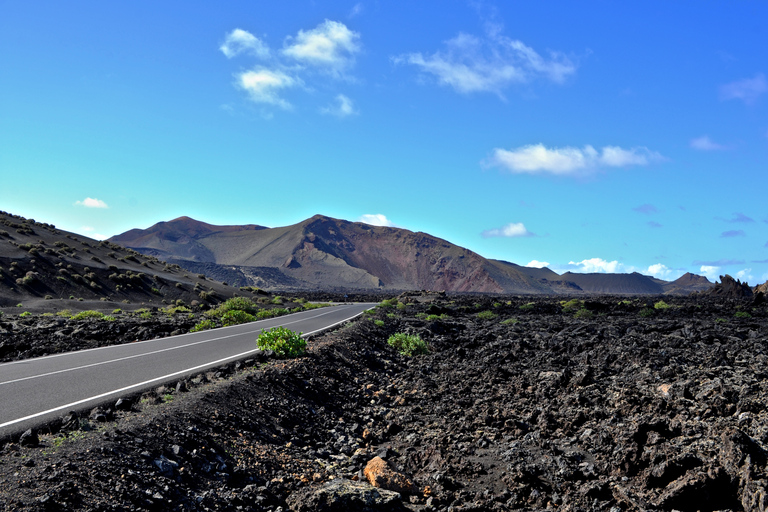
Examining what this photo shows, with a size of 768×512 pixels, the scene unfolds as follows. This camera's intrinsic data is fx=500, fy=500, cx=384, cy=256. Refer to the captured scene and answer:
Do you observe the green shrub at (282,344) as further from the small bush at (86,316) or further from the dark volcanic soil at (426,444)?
the small bush at (86,316)

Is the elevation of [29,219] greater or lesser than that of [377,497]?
greater

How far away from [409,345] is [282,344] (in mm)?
6817

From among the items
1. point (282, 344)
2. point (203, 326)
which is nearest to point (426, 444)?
point (282, 344)

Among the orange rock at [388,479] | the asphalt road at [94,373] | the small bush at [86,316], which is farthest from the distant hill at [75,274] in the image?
the orange rock at [388,479]

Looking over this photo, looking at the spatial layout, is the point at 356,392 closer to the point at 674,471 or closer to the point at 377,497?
the point at 377,497

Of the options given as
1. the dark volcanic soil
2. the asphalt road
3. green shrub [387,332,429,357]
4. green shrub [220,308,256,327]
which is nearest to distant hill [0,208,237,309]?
green shrub [220,308,256,327]

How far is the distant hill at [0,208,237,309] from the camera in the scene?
3900 centimetres

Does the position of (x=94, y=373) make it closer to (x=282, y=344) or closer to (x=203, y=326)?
(x=282, y=344)

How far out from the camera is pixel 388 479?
6176 mm

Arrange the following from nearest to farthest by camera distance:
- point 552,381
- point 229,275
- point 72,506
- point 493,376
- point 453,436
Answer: point 72,506
point 453,436
point 552,381
point 493,376
point 229,275

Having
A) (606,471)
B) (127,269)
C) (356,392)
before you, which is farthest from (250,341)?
(127,269)

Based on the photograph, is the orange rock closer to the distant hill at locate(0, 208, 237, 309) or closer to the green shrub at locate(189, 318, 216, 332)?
the green shrub at locate(189, 318, 216, 332)

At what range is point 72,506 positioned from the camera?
13.7 feet

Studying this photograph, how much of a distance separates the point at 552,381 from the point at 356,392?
435 cm
